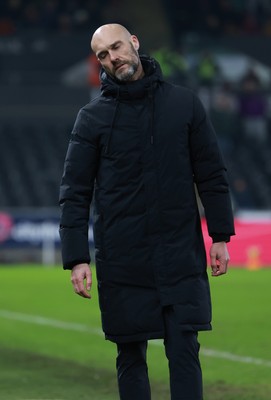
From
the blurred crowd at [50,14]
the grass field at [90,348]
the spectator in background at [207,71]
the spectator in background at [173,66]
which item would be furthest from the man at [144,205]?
the blurred crowd at [50,14]

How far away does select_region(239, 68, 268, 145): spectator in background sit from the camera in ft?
121

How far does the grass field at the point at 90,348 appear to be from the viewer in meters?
8.92

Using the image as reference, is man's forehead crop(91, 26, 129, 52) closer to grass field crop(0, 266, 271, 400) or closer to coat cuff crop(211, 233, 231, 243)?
coat cuff crop(211, 233, 231, 243)

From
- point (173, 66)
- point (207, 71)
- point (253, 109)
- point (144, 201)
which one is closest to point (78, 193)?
point (144, 201)

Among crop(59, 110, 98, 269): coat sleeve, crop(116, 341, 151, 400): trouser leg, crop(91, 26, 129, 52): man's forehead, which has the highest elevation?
crop(91, 26, 129, 52): man's forehead

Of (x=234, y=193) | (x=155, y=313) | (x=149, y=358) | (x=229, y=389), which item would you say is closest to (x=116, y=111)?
(x=155, y=313)

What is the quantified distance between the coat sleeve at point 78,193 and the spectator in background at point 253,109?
31047mm

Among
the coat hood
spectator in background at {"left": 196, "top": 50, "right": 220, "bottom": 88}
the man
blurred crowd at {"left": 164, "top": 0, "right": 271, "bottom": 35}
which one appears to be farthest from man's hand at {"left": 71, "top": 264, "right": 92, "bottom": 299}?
blurred crowd at {"left": 164, "top": 0, "right": 271, "bottom": 35}

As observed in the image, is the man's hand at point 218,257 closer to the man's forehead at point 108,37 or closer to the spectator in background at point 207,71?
the man's forehead at point 108,37

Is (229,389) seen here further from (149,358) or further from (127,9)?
(127,9)

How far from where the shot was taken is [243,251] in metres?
25.8

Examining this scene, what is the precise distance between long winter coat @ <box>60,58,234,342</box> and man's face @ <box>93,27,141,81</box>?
7 centimetres

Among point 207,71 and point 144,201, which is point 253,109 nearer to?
point 207,71

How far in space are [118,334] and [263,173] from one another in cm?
3060
